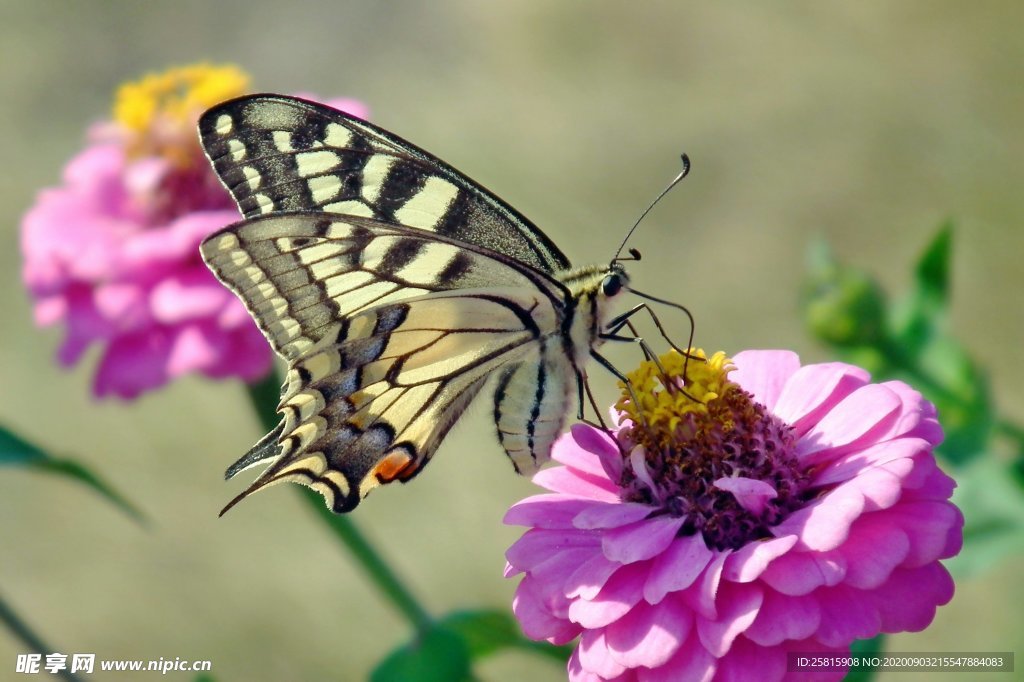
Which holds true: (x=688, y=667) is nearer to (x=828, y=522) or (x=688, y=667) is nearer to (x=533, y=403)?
(x=828, y=522)

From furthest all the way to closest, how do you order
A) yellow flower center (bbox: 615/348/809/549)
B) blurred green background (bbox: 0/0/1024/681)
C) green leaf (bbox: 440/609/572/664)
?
1. blurred green background (bbox: 0/0/1024/681)
2. green leaf (bbox: 440/609/572/664)
3. yellow flower center (bbox: 615/348/809/549)

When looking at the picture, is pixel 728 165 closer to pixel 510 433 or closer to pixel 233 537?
pixel 233 537

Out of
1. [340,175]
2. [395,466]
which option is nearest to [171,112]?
[340,175]

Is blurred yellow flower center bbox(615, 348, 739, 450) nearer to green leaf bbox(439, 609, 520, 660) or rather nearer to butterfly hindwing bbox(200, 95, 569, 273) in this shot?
butterfly hindwing bbox(200, 95, 569, 273)

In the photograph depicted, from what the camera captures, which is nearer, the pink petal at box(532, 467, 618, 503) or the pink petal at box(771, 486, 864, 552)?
the pink petal at box(771, 486, 864, 552)

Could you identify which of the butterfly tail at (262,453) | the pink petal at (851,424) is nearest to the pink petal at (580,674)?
the pink petal at (851,424)

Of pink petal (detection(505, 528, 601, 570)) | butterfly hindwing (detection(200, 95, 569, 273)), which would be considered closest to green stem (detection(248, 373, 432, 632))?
butterfly hindwing (detection(200, 95, 569, 273))

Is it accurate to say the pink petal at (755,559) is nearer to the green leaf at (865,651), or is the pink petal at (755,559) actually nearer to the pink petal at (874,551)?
the pink petal at (874,551)

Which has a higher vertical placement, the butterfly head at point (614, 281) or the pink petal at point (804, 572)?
the butterfly head at point (614, 281)
